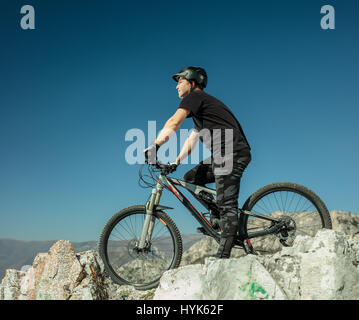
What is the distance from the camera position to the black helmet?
520 cm

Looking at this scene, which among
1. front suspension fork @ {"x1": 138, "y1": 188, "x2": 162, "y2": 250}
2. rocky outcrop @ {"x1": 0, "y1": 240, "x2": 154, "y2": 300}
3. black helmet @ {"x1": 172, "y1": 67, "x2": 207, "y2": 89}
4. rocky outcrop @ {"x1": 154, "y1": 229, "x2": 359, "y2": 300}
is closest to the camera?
rocky outcrop @ {"x1": 154, "y1": 229, "x2": 359, "y2": 300}

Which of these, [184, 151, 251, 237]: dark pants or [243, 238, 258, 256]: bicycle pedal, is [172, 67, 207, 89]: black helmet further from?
A: [243, 238, 258, 256]: bicycle pedal

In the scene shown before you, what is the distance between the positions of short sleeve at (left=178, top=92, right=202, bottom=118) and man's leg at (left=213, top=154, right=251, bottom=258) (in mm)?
911

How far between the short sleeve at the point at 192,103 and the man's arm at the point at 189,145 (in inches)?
37.3

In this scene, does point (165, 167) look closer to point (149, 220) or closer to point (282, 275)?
point (149, 220)

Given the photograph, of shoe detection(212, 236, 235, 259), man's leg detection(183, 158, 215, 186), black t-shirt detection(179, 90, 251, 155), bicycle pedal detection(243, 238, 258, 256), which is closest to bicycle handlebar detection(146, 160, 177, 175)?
man's leg detection(183, 158, 215, 186)

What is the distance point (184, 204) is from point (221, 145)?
4.17 feet

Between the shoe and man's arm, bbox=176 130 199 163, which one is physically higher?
man's arm, bbox=176 130 199 163

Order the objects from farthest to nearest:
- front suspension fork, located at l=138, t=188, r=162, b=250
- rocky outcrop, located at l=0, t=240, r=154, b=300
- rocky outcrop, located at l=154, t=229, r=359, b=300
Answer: front suspension fork, located at l=138, t=188, r=162, b=250 → rocky outcrop, located at l=0, t=240, r=154, b=300 → rocky outcrop, located at l=154, t=229, r=359, b=300

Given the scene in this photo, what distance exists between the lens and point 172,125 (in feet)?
15.7

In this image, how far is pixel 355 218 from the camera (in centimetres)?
955

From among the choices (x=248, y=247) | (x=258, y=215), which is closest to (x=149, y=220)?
(x=248, y=247)

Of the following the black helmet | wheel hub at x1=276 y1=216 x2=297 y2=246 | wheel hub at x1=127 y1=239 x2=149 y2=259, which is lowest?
wheel hub at x1=127 y1=239 x2=149 y2=259
